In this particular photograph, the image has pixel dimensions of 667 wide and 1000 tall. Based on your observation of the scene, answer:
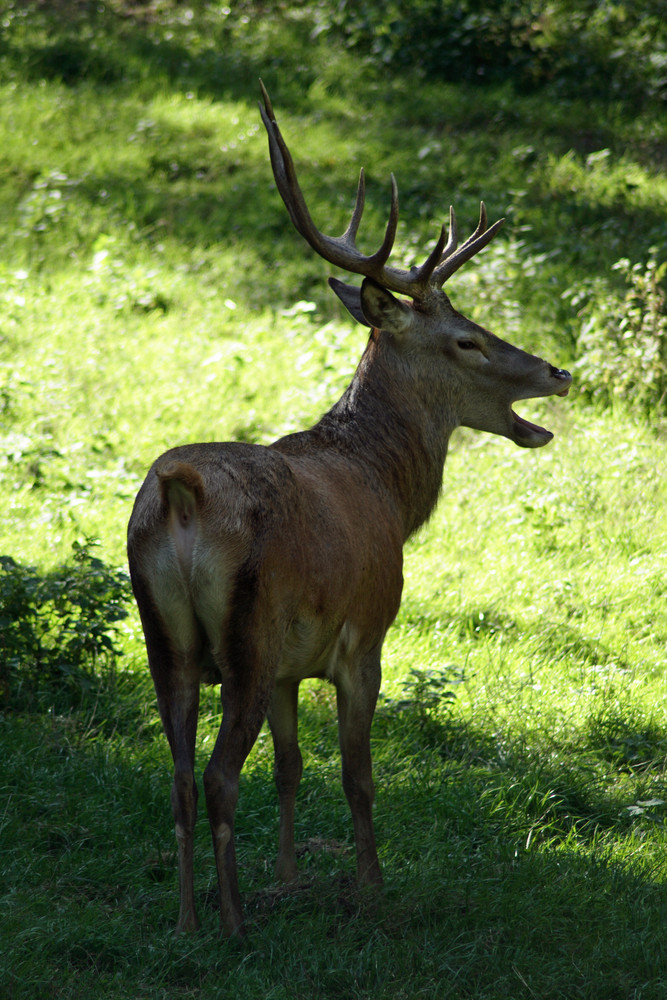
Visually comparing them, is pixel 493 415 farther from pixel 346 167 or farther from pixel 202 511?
pixel 346 167

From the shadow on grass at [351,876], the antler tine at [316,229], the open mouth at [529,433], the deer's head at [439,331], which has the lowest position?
the shadow on grass at [351,876]

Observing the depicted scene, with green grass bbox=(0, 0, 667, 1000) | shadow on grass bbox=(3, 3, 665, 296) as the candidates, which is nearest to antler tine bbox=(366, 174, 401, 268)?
green grass bbox=(0, 0, 667, 1000)

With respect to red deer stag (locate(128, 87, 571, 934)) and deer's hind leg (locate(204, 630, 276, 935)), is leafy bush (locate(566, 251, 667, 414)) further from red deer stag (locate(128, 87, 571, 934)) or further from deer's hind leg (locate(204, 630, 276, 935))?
deer's hind leg (locate(204, 630, 276, 935))

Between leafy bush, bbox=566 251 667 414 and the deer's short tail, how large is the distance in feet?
18.8

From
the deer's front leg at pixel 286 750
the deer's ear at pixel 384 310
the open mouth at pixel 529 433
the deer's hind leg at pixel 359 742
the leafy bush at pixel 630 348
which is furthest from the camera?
the leafy bush at pixel 630 348

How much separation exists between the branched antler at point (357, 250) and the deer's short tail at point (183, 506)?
136 cm

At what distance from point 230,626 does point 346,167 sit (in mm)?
9806

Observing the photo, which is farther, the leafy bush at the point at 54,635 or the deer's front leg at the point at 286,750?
the leafy bush at the point at 54,635

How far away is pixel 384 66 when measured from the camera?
14695mm

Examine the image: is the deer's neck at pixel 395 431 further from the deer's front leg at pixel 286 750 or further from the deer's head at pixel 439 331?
the deer's front leg at pixel 286 750

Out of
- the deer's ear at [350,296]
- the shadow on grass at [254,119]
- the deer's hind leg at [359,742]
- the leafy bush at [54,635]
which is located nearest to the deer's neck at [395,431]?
the deer's ear at [350,296]

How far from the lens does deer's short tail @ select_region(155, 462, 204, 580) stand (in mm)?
3330

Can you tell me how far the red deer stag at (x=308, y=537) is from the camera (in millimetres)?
3406

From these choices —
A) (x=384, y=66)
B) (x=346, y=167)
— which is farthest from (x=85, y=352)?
(x=384, y=66)
